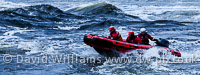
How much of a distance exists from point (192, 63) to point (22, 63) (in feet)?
20.0

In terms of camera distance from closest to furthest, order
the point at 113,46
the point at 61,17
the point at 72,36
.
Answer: the point at 113,46, the point at 72,36, the point at 61,17

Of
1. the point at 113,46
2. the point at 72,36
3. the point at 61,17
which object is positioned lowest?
the point at 72,36

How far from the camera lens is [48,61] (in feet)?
34.7

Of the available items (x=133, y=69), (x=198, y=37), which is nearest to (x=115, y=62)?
(x=133, y=69)

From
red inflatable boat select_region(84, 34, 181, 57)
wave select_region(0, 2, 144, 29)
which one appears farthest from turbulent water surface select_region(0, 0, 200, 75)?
red inflatable boat select_region(84, 34, 181, 57)

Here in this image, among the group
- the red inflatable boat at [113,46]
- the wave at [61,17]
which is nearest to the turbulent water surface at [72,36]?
the wave at [61,17]

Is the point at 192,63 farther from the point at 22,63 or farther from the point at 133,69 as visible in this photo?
the point at 22,63

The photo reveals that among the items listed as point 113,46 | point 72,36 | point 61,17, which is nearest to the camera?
point 113,46

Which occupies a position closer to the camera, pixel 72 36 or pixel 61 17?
pixel 72 36

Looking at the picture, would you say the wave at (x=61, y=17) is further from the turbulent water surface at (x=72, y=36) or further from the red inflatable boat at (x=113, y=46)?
the red inflatable boat at (x=113, y=46)

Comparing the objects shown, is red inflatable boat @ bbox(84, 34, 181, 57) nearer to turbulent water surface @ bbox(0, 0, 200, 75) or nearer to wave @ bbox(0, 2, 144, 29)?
turbulent water surface @ bbox(0, 0, 200, 75)

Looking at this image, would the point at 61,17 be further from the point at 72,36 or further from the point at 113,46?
the point at 113,46

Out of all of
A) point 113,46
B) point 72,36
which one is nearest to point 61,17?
point 72,36

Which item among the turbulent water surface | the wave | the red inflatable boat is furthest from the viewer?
the wave
